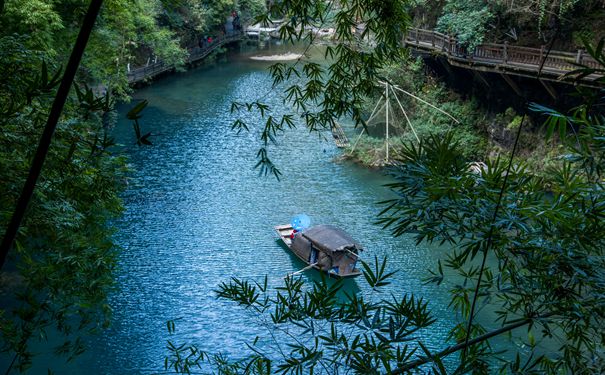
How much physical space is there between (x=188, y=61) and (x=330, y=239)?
16.9 m

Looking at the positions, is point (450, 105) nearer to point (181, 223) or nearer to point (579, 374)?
point (181, 223)

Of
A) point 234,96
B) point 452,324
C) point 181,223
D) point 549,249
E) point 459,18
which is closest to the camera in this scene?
point 549,249

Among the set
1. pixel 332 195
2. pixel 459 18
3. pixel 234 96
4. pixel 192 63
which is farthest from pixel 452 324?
pixel 192 63

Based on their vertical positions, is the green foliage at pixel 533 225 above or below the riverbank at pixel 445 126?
above

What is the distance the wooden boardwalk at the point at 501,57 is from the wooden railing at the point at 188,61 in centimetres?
943

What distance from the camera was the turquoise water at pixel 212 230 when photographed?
8.73 m

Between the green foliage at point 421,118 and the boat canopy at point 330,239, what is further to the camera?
the green foliage at point 421,118

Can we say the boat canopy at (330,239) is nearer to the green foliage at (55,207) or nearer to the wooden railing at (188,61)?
the green foliage at (55,207)

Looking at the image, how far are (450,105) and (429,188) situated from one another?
46.1 feet

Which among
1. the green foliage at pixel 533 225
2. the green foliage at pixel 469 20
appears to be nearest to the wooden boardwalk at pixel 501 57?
the green foliage at pixel 469 20

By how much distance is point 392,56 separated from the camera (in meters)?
3.39

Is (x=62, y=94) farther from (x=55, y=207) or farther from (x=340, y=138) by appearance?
(x=340, y=138)

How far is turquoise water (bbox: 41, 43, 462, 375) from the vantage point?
8.73 meters

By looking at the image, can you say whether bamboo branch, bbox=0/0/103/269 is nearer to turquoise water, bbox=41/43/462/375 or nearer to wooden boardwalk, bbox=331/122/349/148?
turquoise water, bbox=41/43/462/375
